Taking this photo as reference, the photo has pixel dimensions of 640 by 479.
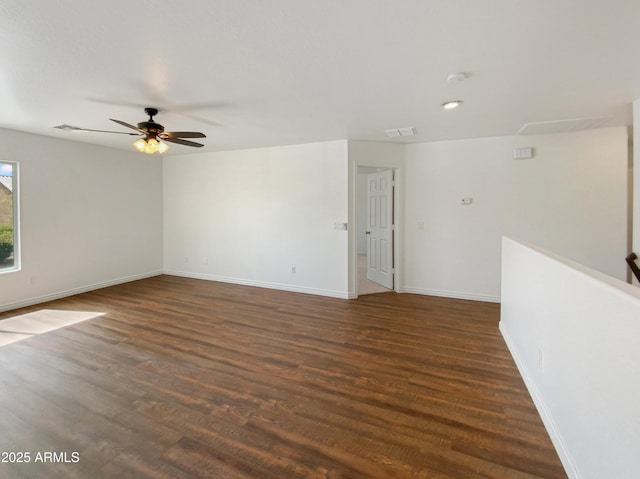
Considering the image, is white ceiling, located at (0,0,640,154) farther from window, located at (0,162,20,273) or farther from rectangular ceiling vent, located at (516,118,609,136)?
window, located at (0,162,20,273)

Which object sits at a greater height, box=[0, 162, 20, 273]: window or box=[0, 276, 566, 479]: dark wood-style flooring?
box=[0, 162, 20, 273]: window

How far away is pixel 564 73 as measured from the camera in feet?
8.04

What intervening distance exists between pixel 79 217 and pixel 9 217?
0.85 m

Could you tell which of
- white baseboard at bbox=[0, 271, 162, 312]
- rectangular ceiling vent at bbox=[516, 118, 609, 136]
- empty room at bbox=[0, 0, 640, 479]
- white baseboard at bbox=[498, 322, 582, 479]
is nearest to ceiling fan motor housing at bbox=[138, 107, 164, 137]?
empty room at bbox=[0, 0, 640, 479]

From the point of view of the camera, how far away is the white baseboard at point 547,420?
1578mm

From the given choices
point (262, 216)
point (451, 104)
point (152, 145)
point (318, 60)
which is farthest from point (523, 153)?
point (152, 145)

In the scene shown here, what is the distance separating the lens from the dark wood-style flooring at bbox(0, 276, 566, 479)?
66.3 inches

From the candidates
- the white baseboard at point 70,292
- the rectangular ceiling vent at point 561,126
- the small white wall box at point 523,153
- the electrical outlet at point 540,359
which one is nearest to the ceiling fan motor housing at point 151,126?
the white baseboard at point 70,292

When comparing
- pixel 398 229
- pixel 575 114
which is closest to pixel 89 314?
pixel 398 229

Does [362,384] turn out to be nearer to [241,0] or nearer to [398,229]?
[241,0]

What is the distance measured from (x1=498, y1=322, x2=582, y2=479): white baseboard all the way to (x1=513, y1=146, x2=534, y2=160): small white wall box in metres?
2.88

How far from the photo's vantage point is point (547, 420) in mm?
1924

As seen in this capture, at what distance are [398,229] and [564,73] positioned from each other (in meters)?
2.95

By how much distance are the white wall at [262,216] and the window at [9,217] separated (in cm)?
243
